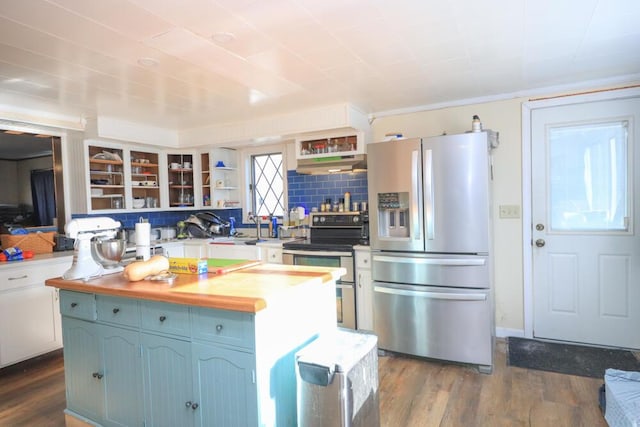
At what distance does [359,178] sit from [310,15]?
7.73 ft

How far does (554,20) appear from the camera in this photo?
211 centimetres

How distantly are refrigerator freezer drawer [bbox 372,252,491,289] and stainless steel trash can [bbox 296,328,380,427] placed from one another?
4.64 ft

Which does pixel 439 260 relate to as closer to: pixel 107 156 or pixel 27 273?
pixel 27 273

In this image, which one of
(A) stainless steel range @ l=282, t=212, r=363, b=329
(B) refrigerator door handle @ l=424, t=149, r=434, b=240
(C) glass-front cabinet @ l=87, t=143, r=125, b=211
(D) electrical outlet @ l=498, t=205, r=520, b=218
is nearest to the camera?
(B) refrigerator door handle @ l=424, t=149, r=434, b=240

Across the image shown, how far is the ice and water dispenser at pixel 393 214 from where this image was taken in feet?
10.5

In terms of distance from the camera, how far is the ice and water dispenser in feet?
10.5

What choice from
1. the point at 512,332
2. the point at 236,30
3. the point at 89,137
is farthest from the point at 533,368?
the point at 89,137

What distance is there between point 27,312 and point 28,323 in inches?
3.6

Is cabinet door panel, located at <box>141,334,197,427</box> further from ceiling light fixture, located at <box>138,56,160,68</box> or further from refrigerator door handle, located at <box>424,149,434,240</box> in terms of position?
refrigerator door handle, located at <box>424,149,434,240</box>

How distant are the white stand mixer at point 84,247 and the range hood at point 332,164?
7.12 feet

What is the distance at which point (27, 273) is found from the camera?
3.22m

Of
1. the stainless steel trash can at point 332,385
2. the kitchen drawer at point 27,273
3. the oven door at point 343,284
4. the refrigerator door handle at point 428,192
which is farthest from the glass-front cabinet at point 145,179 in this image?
the stainless steel trash can at point 332,385

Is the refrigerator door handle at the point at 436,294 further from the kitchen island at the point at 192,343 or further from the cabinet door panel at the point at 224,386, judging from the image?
the cabinet door panel at the point at 224,386

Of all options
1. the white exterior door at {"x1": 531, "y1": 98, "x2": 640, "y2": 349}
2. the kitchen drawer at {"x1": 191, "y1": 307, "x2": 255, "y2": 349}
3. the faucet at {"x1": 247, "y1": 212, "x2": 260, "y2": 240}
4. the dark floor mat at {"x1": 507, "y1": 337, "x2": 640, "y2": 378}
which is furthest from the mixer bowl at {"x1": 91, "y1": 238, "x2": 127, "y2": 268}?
the white exterior door at {"x1": 531, "y1": 98, "x2": 640, "y2": 349}
